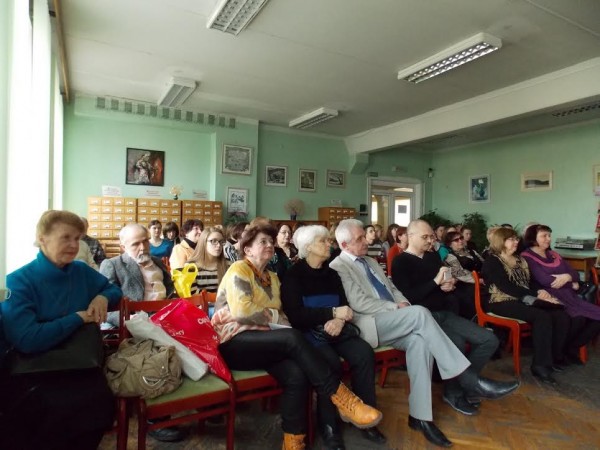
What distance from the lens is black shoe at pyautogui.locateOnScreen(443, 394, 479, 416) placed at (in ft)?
8.72

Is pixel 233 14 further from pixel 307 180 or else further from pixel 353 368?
pixel 307 180

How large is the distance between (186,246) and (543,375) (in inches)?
141

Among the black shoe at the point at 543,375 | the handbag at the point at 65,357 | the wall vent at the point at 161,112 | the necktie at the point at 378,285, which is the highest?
the wall vent at the point at 161,112

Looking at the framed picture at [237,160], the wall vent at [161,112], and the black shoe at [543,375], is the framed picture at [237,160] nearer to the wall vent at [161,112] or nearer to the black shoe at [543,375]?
the wall vent at [161,112]

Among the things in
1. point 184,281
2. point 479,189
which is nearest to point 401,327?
point 184,281

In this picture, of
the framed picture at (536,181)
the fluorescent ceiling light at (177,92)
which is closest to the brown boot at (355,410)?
the fluorescent ceiling light at (177,92)

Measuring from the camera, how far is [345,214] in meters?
9.06

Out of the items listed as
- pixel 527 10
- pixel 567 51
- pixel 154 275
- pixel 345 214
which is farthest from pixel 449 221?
pixel 154 275

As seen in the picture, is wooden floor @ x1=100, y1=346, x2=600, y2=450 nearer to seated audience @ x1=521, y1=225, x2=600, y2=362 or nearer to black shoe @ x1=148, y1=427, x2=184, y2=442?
black shoe @ x1=148, y1=427, x2=184, y2=442

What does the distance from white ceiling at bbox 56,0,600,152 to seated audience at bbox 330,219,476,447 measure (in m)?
2.69

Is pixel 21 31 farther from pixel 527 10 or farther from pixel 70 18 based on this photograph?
pixel 527 10

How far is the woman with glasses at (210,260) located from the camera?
3305mm

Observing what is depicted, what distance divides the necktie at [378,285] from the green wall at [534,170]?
6826 mm

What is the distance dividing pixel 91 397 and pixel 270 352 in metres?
0.85
